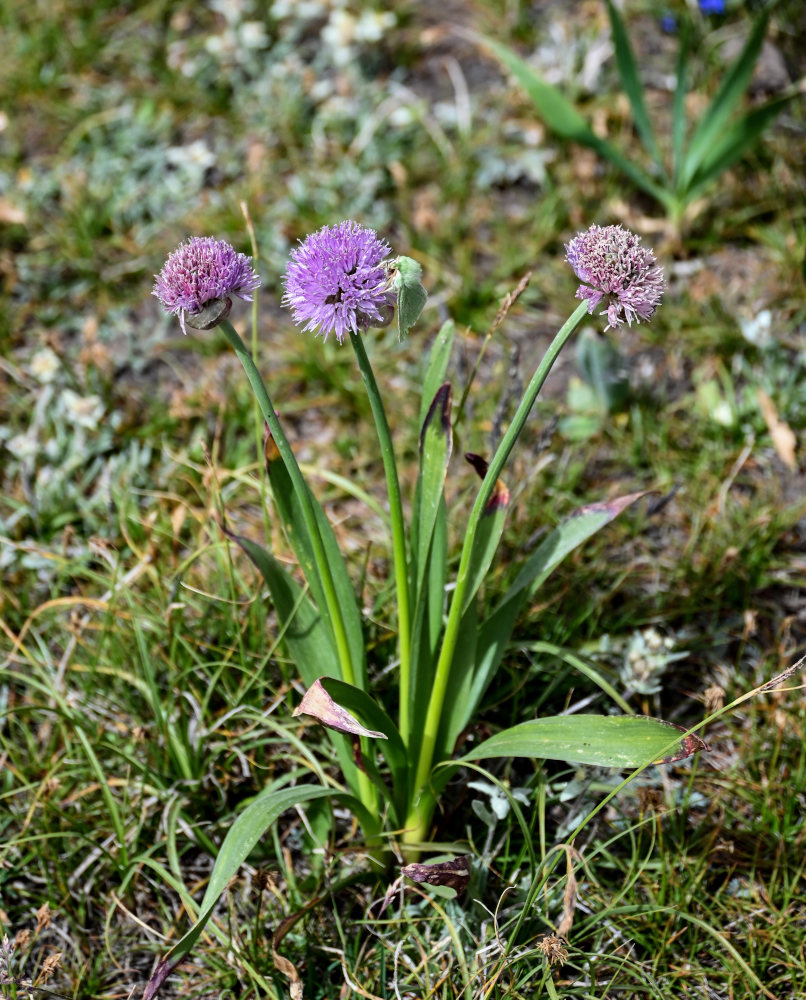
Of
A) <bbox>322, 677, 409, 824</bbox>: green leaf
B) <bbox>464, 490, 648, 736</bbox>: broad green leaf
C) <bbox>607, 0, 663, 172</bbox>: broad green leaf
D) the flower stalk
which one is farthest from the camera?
<bbox>607, 0, 663, 172</bbox>: broad green leaf

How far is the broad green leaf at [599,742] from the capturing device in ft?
4.25

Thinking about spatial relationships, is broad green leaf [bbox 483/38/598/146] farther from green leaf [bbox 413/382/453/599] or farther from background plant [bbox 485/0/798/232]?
green leaf [bbox 413/382/453/599]

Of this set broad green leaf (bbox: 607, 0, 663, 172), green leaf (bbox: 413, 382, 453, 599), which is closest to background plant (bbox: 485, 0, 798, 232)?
broad green leaf (bbox: 607, 0, 663, 172)

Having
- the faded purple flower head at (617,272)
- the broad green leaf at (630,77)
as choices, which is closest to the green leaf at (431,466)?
the faded purple flower head at (617,272)

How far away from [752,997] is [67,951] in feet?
3.95

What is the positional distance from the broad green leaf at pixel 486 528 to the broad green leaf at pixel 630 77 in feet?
5.72

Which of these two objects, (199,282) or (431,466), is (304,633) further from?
(199,282)

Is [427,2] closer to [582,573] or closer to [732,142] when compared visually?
[732,142]

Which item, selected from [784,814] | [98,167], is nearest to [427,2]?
[98,167]

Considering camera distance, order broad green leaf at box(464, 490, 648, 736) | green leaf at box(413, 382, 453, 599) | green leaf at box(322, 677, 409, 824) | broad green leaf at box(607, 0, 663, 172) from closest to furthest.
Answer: green leaf at box(322, 677, 409, 824) → green leaf at box(413, 382, 453, 599) → broad green leaf at box(464, 490, 648, 736) → broad green leaf at box(607, 0, 663, 172)

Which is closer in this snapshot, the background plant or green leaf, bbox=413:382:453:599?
green leaf, bbox=413:382:453:599

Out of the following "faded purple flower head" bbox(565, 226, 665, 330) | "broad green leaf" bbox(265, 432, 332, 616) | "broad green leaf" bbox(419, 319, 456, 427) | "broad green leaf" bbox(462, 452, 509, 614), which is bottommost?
"broad green leaf" bbox(462, 452, 509, 614)

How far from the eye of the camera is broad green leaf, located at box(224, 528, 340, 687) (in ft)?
5.24

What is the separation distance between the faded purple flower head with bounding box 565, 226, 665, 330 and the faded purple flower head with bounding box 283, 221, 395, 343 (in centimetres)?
25
